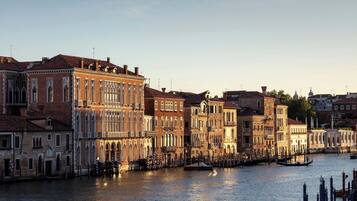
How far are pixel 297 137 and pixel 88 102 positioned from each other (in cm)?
5114

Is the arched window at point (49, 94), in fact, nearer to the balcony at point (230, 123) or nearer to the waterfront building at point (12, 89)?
the waterfront building at point (12, 89)

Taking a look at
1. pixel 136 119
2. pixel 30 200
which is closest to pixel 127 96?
pixel 136 119

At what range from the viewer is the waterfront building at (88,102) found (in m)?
56.0

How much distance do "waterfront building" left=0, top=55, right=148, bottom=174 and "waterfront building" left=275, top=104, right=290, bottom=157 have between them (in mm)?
34292

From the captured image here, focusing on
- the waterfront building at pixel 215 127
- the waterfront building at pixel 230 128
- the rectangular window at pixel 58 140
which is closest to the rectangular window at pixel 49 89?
the rectangular window at pixel 58 140

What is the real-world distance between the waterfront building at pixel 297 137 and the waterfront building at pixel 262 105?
754 cm

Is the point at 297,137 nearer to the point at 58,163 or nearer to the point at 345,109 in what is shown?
the point at 345,109

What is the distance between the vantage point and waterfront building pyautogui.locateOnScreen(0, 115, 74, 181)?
48.6 metres

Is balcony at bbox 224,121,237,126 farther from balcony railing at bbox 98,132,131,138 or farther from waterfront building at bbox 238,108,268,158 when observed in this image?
balcony railing at bbox 98,132,131,138

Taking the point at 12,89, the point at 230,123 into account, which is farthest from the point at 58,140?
the point at 230,123

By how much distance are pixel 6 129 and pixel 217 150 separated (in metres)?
34.8

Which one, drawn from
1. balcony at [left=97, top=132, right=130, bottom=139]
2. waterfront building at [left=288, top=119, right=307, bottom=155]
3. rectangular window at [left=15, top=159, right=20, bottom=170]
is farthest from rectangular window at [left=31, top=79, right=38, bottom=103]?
waterfront building at [left=288, top=119, right=307, bottom=155]

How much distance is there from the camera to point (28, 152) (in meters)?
50.1

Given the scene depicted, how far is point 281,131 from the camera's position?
96.9 metres
